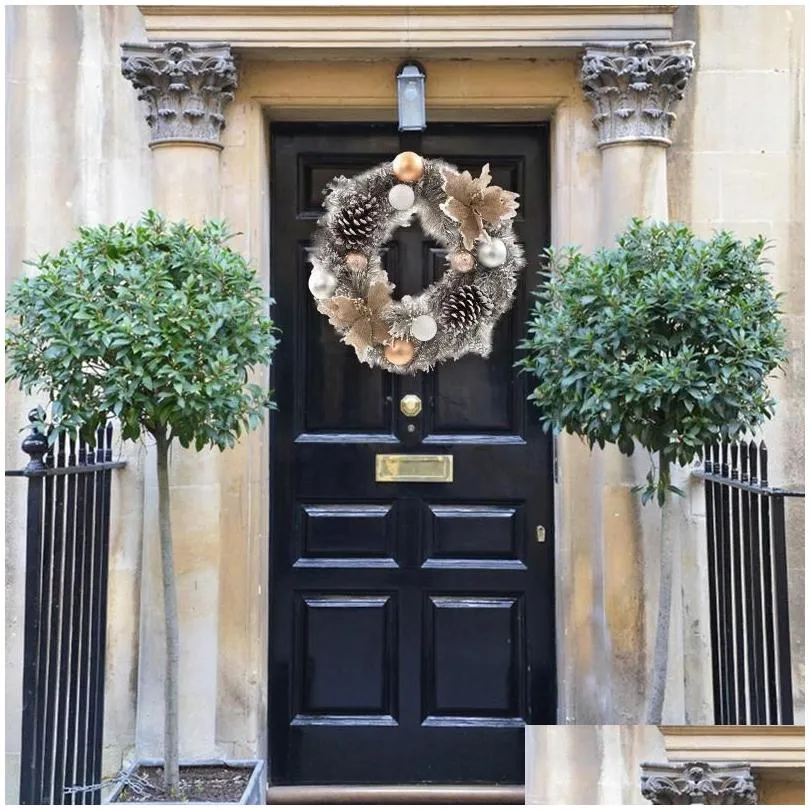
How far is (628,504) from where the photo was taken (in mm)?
5445

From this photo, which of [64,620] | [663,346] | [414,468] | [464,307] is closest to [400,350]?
[464,307]

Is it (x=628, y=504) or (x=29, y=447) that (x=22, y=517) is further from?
(x=628, y=504)

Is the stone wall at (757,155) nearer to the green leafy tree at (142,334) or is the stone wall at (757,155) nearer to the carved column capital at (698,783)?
the carved column capital at (698,783)

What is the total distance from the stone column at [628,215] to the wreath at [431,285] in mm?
621

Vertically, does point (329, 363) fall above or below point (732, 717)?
above

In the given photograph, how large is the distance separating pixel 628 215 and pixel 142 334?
Result: 2524mm

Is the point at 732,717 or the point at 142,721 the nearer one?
the point at 732,717

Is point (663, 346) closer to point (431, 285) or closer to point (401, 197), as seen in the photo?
point (431, 285)

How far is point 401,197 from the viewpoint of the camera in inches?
229

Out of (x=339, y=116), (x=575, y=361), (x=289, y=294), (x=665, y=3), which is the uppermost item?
(x=665, y=3)

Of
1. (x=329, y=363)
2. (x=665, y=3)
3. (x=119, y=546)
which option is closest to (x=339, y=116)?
(x=329, y=363)

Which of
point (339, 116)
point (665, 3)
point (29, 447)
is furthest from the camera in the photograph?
point (339, 116)

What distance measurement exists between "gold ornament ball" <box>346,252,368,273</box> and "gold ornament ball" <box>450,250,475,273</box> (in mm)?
469

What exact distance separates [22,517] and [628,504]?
3079 millimetres
